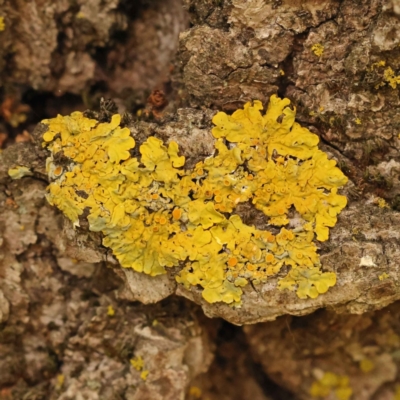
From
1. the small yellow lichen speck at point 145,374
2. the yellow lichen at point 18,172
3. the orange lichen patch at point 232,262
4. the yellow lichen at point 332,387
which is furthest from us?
the yellow lichen at point 332,387

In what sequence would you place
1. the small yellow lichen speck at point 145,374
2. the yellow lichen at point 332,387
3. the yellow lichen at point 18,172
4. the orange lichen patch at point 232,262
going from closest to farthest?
the orange lichen patch at point 232,262
the yellow lichen at point 18,172
the small yellow lichen speck at point 145,374
the yellow lichen at point 332,387

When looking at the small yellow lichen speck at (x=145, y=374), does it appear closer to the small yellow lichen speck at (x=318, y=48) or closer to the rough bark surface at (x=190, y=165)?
the rough bark surface at (x=190, y=165)

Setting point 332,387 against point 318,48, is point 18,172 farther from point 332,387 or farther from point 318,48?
point 332,387

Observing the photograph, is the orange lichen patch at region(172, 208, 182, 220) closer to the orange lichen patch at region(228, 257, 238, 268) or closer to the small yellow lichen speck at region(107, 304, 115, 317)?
the orange lichen patch at region(228, 257, 238, 268)

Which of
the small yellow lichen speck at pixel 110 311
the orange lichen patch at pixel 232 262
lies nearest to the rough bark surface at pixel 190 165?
the small yellow lichen speck at pixel 110 311

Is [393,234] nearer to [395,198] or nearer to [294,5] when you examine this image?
[395,198]

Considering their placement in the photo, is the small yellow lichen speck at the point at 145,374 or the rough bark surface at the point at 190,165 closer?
the rough bark surface at the point at 190,165
